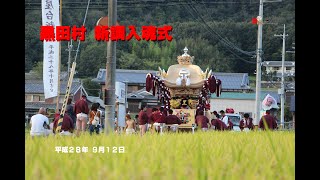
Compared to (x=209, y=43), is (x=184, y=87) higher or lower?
lower

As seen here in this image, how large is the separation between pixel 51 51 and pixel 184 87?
6590mm

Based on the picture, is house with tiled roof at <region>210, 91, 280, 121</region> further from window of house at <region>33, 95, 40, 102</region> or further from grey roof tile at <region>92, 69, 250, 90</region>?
→ window of house at <region>33, 95, 40, 102</region>

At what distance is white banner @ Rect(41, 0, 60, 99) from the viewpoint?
416 inches

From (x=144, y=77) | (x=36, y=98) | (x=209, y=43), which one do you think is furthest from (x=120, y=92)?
(x=144, y=77)

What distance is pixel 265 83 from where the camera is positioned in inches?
1671

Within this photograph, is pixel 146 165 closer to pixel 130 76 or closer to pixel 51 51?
pixel 51 51

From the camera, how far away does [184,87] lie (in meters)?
17.0

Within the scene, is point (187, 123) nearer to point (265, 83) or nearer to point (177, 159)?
point (177, 159)

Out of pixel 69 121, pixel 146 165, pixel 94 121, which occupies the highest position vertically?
pixel 146 165

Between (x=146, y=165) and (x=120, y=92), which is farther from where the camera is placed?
(x=120, y=92)

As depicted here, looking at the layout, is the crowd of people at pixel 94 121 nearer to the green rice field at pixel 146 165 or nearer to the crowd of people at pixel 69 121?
the crowd of people at pixel 69 121
